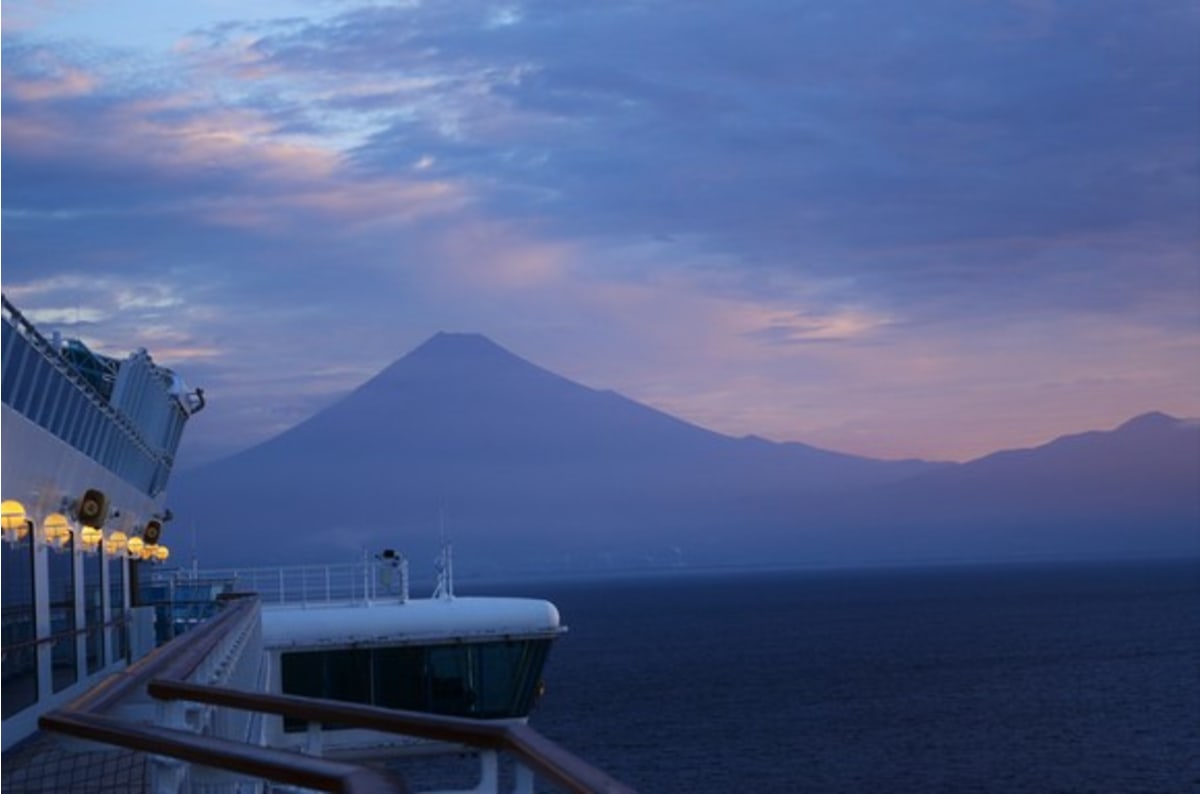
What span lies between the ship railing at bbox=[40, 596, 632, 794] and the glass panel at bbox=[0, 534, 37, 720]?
7.23 metres

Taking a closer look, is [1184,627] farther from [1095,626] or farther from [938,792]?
[938,792]

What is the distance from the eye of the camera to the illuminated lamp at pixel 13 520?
1434cm

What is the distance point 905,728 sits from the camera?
230ft

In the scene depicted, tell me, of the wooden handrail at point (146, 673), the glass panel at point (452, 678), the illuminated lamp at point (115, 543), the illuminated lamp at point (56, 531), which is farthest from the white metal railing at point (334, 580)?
the wooden handrail at point (146, 673)

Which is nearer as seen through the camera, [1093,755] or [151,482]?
[151,482]

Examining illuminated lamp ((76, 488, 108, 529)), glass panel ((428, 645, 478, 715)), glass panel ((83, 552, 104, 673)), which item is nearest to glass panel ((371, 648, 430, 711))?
glass panel ((428, 645, 478, 715))

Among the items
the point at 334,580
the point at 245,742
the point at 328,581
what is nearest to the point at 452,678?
the point at 328,581

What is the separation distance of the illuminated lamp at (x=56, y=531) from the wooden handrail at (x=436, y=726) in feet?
37.1

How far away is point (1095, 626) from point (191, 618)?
11572cm

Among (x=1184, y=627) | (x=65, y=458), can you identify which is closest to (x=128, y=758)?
(x=65, y=458)

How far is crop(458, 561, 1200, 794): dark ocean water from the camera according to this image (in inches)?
2260

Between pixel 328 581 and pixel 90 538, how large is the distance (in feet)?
30.8

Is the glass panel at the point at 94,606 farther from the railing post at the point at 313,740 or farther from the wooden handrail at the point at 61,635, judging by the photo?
the railing post at the point at 313,740

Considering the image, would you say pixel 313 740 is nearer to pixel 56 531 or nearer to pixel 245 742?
pixel 245 742
